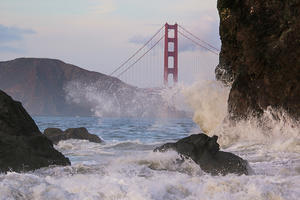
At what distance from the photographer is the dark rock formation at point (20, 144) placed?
618cm

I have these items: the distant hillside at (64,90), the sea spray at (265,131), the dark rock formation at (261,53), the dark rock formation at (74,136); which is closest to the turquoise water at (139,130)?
the dark rock formation at (74,136)

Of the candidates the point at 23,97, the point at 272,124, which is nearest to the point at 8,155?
the point at 272,124

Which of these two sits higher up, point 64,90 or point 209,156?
point 64,90

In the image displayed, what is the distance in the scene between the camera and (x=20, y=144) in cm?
640

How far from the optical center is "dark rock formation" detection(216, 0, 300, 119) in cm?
1205

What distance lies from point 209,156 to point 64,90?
378ft

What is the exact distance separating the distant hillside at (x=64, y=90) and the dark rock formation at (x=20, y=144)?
84.0m

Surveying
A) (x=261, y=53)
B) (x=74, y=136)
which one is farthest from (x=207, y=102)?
(x=74, y=136)

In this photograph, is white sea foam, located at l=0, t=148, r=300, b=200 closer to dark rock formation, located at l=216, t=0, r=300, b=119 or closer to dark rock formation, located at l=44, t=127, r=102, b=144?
dark rock formation, located at l=216, t=0, r=300, b=119

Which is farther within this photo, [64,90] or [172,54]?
[64,90]

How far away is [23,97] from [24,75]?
29.6ft

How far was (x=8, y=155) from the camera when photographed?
6180 mm

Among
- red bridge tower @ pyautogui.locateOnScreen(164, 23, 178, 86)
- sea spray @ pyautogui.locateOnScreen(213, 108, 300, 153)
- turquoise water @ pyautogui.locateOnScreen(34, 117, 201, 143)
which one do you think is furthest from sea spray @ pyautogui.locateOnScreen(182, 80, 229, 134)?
red bridge tower @ pyautogui.locateOnScreen(164, 23, 178, 86)

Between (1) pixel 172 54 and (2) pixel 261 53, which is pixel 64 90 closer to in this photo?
(1) pixel 172 54
